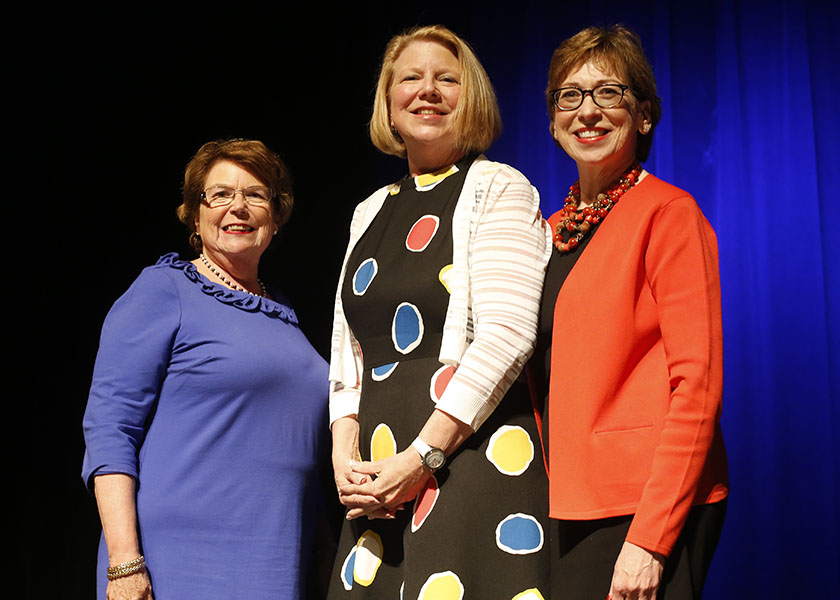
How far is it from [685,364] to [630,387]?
0.40 feet

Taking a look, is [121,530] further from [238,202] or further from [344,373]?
[238,202]

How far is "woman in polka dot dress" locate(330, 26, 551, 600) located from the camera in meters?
1.63

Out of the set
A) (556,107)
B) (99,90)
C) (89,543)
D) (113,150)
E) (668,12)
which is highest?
(668,12)

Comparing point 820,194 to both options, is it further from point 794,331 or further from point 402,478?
point 402,478

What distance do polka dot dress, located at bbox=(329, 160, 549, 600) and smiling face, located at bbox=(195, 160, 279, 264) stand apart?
50cm

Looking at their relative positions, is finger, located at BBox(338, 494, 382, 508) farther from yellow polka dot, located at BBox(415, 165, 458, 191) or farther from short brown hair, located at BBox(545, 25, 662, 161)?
short brown hair, located at BBox(545, 25, 662, 161)

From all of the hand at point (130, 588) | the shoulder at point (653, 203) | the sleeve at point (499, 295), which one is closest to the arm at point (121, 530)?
the hand at point (130, 588)

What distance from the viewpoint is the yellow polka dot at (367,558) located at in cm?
176

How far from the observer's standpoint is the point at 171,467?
6.82ft

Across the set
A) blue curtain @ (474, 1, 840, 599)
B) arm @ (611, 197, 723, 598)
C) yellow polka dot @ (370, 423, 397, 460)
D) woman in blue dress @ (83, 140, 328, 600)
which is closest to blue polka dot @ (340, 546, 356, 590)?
yellow polka dot @ (370, 423, 397, 460)

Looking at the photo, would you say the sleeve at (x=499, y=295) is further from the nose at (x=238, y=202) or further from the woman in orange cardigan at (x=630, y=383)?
the nose at (x=238, y=202)

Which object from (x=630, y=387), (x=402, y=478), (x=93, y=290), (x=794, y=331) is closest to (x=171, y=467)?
(x=402, y=478)

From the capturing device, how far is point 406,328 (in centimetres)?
179

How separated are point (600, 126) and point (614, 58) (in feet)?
0.44
